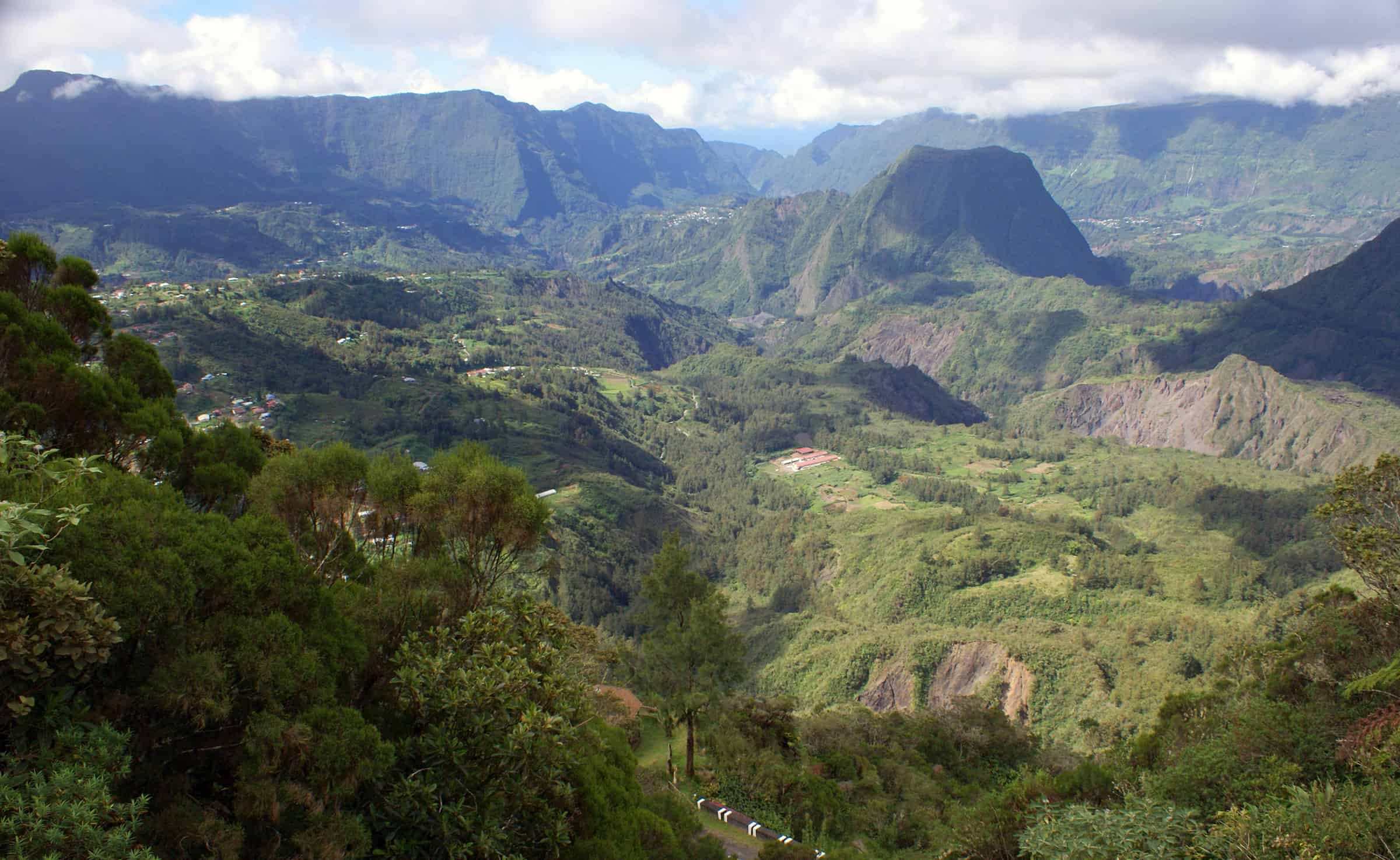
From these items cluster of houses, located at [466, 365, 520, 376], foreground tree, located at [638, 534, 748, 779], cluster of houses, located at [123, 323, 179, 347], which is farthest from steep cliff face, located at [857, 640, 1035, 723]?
cluster of houses, located at [466, 365, 520, 376]

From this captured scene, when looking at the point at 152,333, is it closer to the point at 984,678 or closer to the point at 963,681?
the point at 963,681

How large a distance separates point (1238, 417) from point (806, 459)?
9260cm

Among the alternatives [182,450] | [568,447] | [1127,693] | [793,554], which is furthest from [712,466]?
[182,450]

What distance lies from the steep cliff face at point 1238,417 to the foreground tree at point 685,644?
15517 cm

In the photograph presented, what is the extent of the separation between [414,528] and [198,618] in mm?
6905

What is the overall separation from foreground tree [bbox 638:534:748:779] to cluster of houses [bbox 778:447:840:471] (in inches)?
4834

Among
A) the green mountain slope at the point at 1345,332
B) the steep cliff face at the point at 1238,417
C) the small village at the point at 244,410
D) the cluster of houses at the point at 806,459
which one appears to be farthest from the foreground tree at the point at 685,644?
the green mountain slope at the point at 1345,332

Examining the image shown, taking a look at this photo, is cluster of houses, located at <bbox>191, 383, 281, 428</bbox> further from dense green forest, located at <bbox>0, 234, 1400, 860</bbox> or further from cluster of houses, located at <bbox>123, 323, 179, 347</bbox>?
dense green forest, located at <bbox>0, 234, 1400, 860</bbox>

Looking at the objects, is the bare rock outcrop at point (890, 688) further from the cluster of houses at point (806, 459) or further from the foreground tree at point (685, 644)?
the cluster of houses at point (806, 459)

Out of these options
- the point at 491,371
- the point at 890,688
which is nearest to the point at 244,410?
the point at 491,371

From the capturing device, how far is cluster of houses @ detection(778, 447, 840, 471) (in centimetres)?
15288

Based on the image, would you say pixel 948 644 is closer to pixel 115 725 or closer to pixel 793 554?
pixel 793 554

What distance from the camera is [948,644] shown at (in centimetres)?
6500

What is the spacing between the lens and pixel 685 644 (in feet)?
91.6
